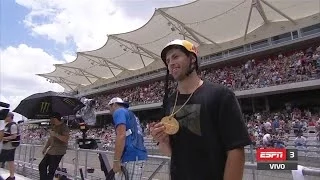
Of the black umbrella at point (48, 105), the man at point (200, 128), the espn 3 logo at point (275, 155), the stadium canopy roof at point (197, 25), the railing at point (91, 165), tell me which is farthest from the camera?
the stadium canopy roof at point (197, 25)

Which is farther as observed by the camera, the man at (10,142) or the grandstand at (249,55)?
the grandstand at (249,55)

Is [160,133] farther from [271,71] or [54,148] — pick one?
[271,71]

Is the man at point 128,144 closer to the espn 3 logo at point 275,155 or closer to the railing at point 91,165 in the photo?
the railing at point 91,165

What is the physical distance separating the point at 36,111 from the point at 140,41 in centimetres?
3416

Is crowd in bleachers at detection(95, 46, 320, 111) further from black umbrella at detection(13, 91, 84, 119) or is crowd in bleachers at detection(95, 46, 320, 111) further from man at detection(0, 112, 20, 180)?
man at detection(0, 112, 20, 180)

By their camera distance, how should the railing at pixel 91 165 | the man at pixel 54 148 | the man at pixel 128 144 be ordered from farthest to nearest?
the man at pixel 54 148, the man at pixel 128 144, the railing at pixel 91 165

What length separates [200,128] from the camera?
1915 mm

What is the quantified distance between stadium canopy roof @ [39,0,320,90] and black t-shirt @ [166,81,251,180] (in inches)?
1092

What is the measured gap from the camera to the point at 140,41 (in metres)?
40.9

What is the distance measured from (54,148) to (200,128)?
192 inches

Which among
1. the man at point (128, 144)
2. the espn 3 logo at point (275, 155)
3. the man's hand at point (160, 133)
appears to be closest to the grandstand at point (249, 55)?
the man at point (128, 144)

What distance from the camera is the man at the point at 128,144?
4.11 metres

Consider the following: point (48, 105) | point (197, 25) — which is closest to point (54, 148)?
point (48, 105)

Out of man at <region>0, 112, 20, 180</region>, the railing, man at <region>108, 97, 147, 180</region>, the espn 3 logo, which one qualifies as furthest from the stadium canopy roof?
the espn 3 logo
